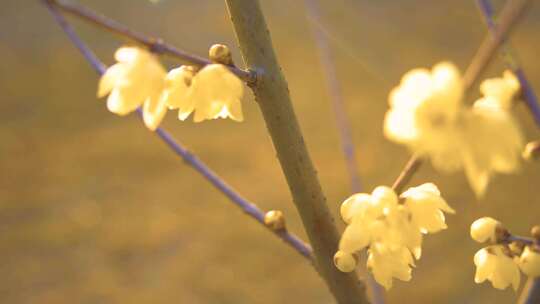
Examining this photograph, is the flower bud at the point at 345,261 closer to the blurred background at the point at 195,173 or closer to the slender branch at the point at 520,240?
the slender branch at the point at 520,240

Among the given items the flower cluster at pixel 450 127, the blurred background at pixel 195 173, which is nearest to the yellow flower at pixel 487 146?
the flower cluster at pixel 450 127

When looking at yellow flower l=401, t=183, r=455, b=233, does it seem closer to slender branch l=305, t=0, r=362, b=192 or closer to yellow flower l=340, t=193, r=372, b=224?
yellow flower l=340, t=193, r=372, b=224

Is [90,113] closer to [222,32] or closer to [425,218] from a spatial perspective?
[222,32]

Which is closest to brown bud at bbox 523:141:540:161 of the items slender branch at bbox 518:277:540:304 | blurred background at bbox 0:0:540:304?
slender branch at bbox 518:277:540:304

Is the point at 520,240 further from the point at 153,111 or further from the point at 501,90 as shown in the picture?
the point at 153,111

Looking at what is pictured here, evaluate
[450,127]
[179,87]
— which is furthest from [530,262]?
[179,87]
